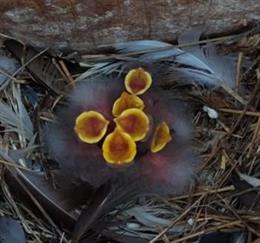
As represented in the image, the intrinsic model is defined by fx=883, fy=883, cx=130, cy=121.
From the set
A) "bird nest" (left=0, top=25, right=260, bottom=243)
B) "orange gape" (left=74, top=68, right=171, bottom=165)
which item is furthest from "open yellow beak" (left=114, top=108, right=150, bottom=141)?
"bird nest" (left=0, top=25, right=260, bottom=243)

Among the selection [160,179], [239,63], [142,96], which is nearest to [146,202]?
[160,179]

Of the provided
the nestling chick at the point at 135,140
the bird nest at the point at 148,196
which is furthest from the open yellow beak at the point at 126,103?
the bird nest at the point at 148,196

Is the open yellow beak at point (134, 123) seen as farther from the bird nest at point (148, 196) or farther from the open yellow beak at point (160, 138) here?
the bird nest at point (148, 196)

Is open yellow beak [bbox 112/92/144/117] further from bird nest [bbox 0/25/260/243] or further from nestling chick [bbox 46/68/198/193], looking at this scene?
bird nest [bbox 0/25/260/243]

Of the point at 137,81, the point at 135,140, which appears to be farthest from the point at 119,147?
the point at 137,81

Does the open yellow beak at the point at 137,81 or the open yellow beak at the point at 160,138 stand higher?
the open yellow beak at the point at 137,81

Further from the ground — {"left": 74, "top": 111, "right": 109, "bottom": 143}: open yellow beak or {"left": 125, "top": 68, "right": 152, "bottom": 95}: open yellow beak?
{"left": 125, "top": 68, "right": 152, "bottom": 95}: open yellow beak

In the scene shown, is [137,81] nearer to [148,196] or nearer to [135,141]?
[135,141]
